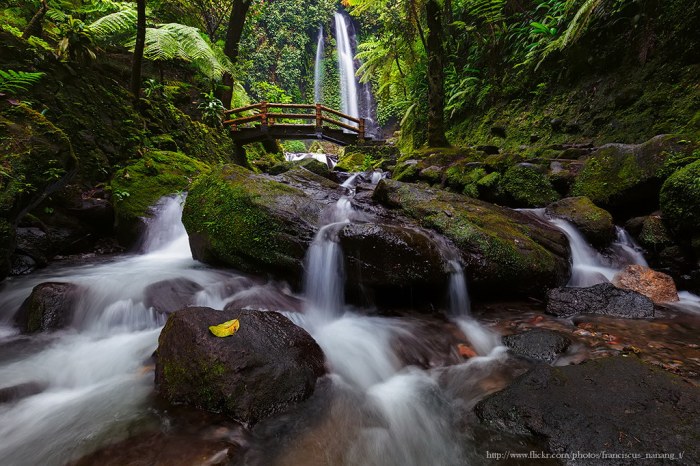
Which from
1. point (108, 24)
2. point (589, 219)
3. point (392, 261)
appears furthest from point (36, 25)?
point (589, 219)

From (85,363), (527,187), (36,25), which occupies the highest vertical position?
(36,25)

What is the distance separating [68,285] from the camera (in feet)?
10.9

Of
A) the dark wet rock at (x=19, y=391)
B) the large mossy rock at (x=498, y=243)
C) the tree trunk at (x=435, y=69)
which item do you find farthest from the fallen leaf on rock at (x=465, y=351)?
the tree trunk at (x=435, y=69)

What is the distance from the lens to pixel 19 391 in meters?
2.33

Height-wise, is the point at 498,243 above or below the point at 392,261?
above

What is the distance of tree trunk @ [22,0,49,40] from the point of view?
17.4 feet

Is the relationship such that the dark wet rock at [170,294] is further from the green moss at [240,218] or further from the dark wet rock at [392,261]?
the dark wet rock at [392,261]

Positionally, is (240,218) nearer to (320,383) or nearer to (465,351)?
(320,383)

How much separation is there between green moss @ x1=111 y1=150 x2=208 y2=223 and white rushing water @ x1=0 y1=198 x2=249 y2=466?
144 centimetres

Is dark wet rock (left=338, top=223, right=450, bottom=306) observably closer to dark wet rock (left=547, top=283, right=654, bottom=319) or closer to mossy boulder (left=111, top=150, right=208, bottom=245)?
dark wet rock (left=547, top=283, right=654, bottom=319)

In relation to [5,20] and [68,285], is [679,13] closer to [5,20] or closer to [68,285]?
[68,285]

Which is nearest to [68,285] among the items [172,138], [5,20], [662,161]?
[172,138]

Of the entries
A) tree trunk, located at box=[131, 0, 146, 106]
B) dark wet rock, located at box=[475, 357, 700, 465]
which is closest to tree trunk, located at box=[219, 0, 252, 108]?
tree trunk, located at box=[131, 0, 146, 106]

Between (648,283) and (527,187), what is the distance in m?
2.39
